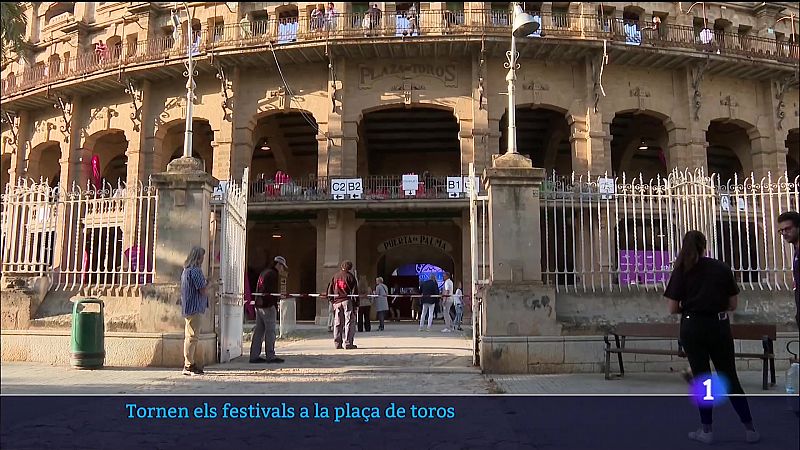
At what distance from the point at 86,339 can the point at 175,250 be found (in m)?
1.74

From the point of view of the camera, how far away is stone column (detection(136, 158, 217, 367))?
30.7ft

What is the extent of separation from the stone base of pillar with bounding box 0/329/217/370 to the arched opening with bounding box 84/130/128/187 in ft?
58.9

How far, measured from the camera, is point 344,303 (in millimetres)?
12266

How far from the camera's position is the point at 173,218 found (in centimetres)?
955

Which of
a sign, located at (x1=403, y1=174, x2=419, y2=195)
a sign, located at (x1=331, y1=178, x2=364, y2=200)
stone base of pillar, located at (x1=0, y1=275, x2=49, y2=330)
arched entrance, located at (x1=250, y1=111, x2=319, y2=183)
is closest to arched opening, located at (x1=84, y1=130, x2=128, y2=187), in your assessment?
arched entrance, located at (x1=250, y1=111, x2=319, y2=183)

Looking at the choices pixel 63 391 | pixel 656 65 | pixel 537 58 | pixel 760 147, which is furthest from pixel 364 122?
pixel 63 391

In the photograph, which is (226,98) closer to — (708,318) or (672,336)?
(672,336)

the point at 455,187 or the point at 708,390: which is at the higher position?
the point at 455,187

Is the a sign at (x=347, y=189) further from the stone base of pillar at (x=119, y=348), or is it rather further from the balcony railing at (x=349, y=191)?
the stone base of pillar at (x=119, y=348)

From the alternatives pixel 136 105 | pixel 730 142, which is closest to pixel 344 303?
pixel 136 105

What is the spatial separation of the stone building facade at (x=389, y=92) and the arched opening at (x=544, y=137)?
0.15m

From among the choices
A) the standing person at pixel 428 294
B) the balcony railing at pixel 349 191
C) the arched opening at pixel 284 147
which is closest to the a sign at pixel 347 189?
the balcony railing at pixel 349 191

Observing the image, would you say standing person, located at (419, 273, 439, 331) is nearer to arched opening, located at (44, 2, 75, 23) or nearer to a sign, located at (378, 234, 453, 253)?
a sign, located at (378, 234, 453, 253)

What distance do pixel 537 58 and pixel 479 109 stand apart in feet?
9.85
